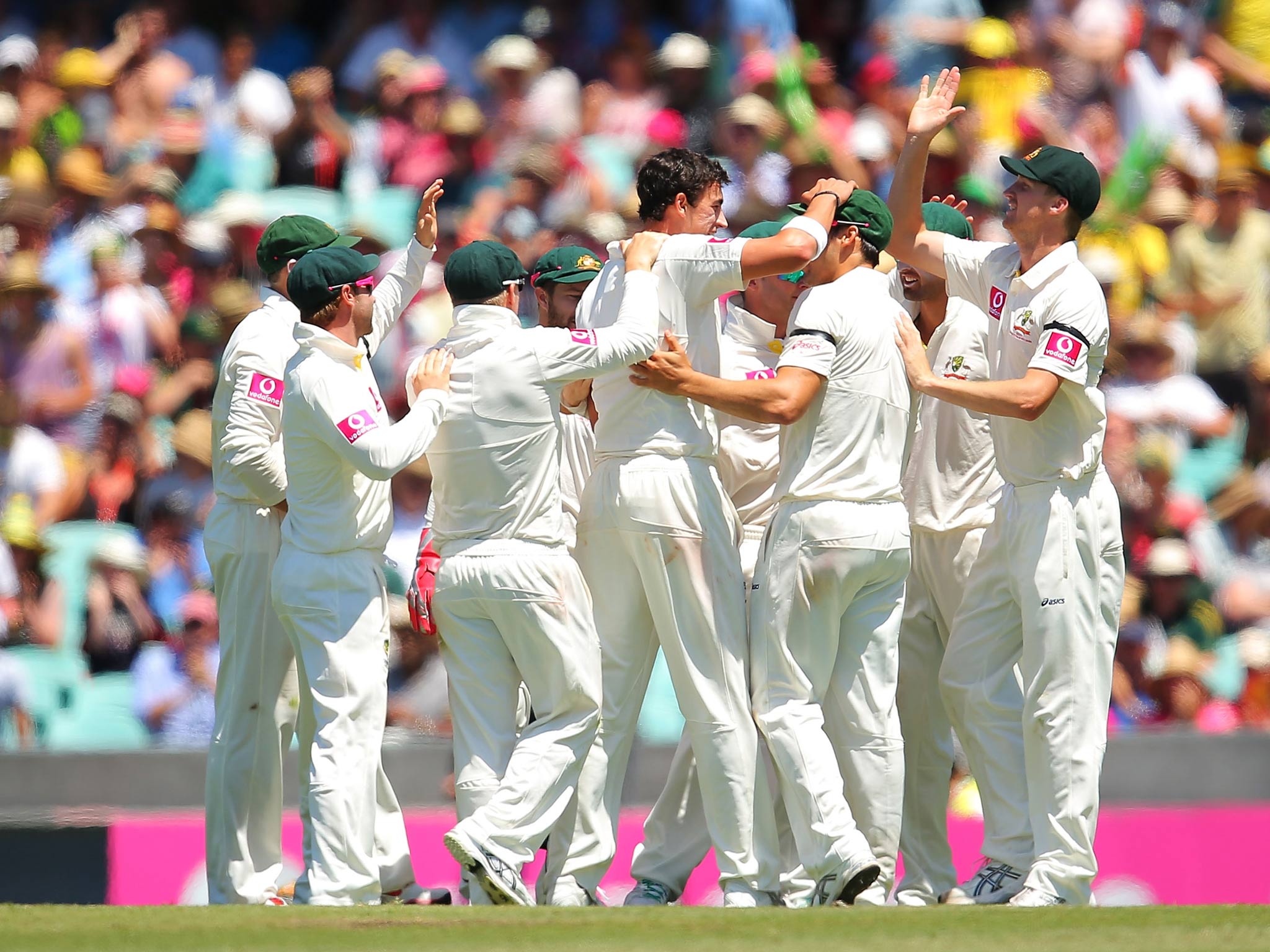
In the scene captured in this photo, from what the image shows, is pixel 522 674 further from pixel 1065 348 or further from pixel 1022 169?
pixel 1022 169

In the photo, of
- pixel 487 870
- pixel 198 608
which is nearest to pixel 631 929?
pixel 487 870

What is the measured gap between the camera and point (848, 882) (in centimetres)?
572

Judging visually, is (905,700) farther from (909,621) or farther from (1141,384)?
(1141,384)

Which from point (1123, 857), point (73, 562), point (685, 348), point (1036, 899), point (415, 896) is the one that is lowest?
point (1123, 857)

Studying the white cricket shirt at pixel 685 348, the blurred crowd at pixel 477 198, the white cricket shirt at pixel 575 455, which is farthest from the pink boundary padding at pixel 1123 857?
the white cricket shirt at pixel 685 348

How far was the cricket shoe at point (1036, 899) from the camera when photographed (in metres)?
5.83

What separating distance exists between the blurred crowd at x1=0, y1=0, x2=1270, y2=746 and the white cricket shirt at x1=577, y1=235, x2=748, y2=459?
2.41m

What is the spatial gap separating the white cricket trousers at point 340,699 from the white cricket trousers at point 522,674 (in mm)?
244

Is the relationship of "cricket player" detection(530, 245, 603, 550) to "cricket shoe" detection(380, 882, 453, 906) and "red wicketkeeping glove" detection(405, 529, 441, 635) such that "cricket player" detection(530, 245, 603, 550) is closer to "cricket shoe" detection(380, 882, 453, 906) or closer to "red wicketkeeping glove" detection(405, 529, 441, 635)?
"red wicketkeeping glove" detection(405, 529, 441, 635)

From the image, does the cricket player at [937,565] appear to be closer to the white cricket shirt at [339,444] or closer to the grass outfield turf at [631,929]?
the grass outfield turf at [631,929]

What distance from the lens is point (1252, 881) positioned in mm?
7270

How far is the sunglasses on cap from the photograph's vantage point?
5.88m

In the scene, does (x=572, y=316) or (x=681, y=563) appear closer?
(x=681, y=563)

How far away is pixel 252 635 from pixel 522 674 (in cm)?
96
